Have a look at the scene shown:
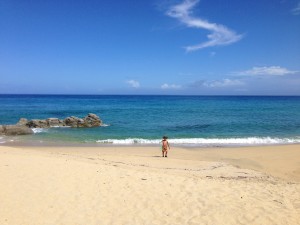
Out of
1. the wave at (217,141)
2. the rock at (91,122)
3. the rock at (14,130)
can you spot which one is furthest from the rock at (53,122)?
the wave at (217,141)

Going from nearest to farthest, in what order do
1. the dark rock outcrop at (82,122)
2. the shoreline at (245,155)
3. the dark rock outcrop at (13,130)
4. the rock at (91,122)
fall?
1. the shoreline at (245,155)
2. the dark rock outcrop at (13,130)
3. the dark rock outcrop at (82,122)
4. the rock at (91,122)

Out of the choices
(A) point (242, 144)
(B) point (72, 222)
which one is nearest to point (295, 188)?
(B) point (72, 222)

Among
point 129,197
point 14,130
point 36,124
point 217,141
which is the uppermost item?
point 129,197

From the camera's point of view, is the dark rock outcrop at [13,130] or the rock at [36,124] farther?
the rock at [36,124]

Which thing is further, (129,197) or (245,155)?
(245,155)

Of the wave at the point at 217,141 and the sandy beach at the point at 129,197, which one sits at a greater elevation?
the sandy beach at the point at 129,197

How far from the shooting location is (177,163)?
15.4 metres

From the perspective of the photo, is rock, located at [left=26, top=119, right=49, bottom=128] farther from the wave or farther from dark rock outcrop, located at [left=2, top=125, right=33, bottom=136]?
the wave

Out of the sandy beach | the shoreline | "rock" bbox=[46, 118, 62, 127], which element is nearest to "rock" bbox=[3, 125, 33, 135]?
"rock" bbox=[46, 118, 62, 127]

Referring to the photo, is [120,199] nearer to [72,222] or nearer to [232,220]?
[72,222]

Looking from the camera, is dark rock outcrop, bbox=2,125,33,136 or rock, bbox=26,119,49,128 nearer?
dark rock outcrop, bbox=2,125,33,136

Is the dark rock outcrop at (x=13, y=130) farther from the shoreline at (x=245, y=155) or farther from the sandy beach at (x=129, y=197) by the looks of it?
the sandy beach at (x=129, y=197)

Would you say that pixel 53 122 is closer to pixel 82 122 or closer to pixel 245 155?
pixel 82 122

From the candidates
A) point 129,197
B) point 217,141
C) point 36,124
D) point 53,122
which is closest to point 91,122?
point 53,122
